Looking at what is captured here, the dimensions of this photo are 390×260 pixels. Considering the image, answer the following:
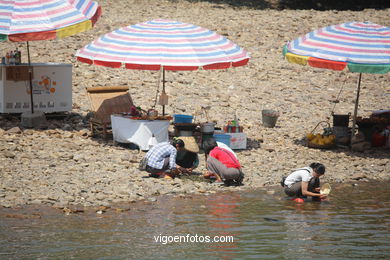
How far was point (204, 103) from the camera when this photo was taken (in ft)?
57.9

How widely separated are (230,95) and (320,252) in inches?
384

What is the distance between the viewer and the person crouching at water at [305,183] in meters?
11.4

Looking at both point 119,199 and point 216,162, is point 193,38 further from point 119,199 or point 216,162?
point 119,199

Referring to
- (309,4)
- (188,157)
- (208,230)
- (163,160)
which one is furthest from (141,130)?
(309,4)

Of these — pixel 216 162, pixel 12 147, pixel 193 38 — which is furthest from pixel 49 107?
pixel 216 162

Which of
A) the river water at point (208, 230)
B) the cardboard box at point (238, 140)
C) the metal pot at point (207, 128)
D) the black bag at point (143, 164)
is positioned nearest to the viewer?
the river water at point (208, 230)

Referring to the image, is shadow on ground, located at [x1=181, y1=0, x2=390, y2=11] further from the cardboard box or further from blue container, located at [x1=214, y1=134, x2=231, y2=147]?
blue container, located at [x1=214, y1=134, x2=231, y2=147]

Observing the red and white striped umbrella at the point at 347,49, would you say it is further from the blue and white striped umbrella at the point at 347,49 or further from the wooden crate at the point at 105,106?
the wooden crate at the point at 105,106

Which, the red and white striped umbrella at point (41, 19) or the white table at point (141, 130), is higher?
the red and white striped umbrella at point (41, 19)

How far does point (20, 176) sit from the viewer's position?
11.9 m

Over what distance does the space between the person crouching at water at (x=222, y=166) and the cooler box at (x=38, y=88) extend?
452 centimetres

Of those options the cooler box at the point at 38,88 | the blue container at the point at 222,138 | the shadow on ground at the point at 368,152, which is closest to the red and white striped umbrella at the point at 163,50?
the blue container at the point at 222,138

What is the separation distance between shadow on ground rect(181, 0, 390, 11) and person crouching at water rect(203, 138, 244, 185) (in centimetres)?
1619

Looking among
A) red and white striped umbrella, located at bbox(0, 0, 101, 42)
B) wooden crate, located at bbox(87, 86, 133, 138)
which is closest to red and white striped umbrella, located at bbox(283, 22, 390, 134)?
wooden crate, located at bbox(87, 86, 133, 138)
